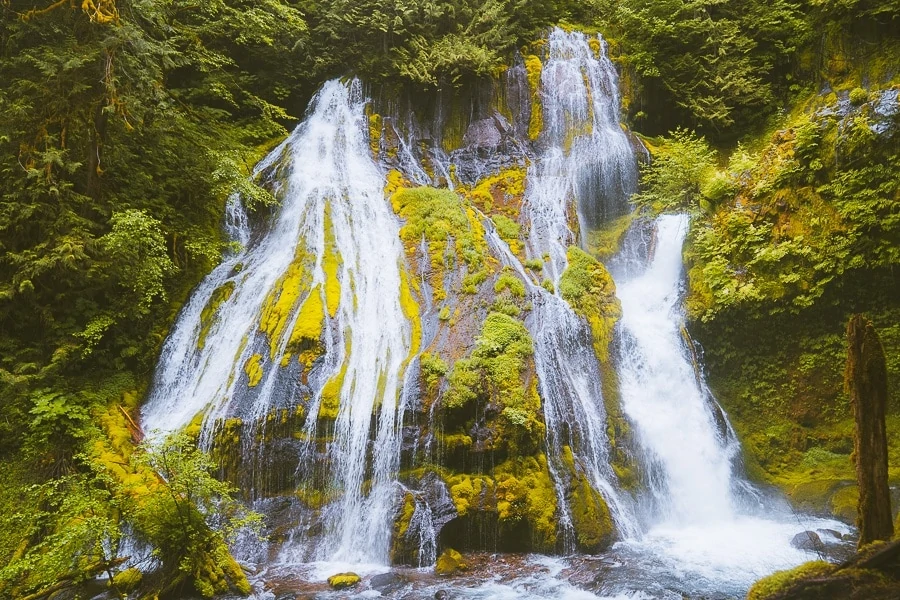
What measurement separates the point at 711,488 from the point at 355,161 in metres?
12.1

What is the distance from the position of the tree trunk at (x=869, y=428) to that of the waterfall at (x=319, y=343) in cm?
576

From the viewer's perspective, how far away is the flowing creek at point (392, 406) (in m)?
7.08

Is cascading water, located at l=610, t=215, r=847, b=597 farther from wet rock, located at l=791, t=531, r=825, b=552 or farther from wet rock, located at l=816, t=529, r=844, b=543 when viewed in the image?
wet rock, located at l=816, t=529, r=844, b=543

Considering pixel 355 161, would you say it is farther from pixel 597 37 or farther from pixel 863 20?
pixel 863 20

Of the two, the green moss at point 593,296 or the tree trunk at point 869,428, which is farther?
the green moss at point 593,296

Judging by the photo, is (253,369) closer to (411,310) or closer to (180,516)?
(411,310)

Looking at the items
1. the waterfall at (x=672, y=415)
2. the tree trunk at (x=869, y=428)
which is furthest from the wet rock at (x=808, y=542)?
the tree trunk at (x=869, y=428)

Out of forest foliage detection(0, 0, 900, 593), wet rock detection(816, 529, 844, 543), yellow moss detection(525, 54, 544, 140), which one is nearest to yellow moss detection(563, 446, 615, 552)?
wet rock detection(816, 529, 844, 543)

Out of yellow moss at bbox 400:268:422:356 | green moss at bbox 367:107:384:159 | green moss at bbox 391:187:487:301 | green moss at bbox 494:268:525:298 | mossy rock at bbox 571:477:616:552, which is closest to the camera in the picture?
mossy rock at bbox 571:477:616:552

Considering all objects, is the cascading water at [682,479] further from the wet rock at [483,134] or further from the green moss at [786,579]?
the wet rock at [483,134]

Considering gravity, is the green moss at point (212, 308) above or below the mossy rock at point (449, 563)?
above

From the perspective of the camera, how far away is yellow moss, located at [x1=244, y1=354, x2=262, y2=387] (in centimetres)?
875

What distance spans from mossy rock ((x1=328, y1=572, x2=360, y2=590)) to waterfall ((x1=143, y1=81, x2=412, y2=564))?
676 mm

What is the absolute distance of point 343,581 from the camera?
21.4 feet
